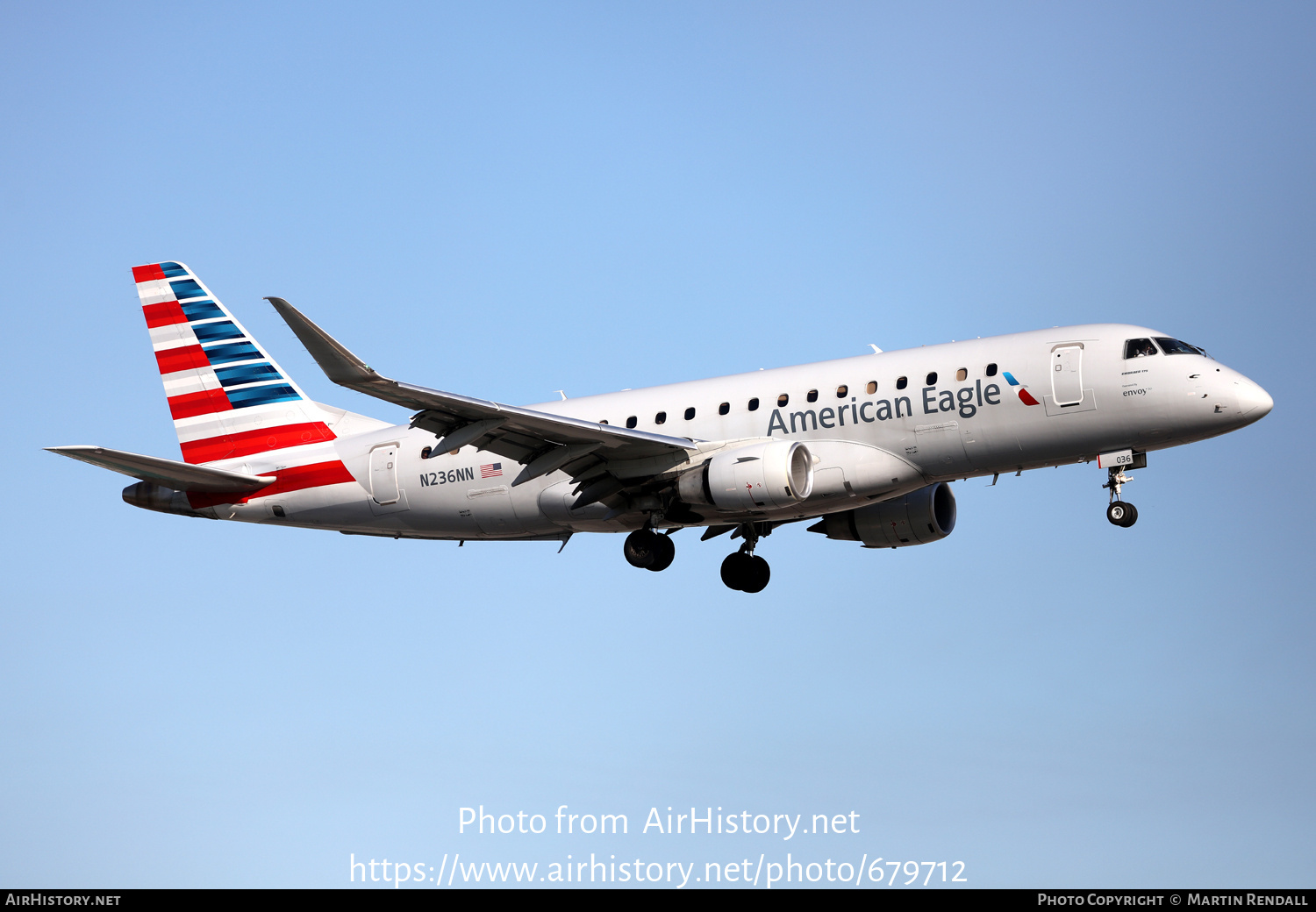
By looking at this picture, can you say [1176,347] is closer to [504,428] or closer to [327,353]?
[504,428]

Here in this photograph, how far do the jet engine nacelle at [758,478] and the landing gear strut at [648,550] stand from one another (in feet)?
7.83

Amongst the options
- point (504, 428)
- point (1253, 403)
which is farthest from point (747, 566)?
point (1253, 403)

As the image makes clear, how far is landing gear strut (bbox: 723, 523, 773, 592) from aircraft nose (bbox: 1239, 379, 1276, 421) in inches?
478

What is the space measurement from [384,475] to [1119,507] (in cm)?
1739

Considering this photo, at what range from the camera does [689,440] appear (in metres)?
32.5

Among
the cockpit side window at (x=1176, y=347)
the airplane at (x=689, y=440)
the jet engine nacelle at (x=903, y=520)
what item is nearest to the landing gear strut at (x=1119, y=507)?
the airplane at (x=689, y=440)

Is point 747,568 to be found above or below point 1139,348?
below

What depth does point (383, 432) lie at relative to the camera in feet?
120

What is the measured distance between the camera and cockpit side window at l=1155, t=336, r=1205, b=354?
29781 mm

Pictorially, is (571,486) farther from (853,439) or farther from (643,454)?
(853,439)

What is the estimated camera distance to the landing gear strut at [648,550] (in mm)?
33375

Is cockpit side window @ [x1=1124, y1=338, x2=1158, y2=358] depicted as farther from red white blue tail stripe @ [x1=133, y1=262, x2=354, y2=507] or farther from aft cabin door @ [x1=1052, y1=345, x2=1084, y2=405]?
red white blue tail stripe @ [x1=133, y1=262, x2=354, y2=507]

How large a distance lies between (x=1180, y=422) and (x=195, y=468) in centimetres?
2272
